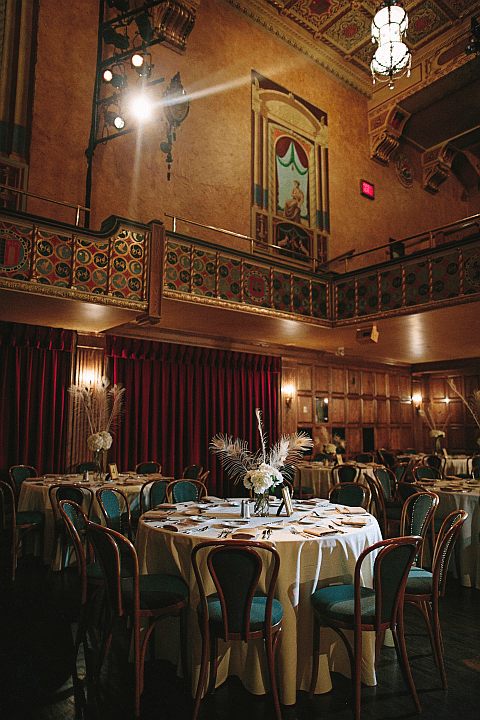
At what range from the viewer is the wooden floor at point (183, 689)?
2.50 metres

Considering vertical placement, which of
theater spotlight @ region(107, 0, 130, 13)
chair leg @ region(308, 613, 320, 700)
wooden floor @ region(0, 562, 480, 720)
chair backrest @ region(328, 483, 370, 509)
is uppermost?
theater spotlight @ region(107, 0, 130, 13)

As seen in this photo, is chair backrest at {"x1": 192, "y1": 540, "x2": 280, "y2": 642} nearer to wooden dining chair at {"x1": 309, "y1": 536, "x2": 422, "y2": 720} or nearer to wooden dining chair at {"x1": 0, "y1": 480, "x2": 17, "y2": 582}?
wooden dining chair at {"x1": 309, "y1": 536, "x2": 422, "y2": 720}

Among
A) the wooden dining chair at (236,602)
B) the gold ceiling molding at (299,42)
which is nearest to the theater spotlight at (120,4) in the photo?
the gold ceiling molding at (299,42)

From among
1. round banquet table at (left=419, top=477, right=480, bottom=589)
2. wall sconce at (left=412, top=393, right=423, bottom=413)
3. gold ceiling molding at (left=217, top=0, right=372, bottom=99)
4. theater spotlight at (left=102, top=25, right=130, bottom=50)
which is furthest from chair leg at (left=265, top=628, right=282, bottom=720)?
wall sconce at (left=412, top=393, right=423, bottom=413)

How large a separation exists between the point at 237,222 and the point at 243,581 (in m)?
8.02

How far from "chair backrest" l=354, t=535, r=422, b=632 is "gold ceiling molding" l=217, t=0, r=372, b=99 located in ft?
36.2

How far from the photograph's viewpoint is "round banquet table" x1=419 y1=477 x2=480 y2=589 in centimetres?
465

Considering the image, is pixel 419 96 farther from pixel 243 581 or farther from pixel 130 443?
pixel 243 581

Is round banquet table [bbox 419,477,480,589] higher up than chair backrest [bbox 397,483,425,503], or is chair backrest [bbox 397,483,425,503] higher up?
chair backrest [bbox 397,483,425,503]

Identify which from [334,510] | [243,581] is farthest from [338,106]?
[243,581]

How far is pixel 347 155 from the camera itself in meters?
11.7

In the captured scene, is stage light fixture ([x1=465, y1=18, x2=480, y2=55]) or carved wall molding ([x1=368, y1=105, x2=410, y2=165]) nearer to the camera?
stage light fixture ([x1=465, y1=18, x2=480, y2=55])

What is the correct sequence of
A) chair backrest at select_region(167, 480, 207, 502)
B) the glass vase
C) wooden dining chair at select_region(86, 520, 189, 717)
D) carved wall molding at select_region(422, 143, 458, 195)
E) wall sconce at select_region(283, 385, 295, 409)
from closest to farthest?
1. wooden dining chair at select_region(86, 520, 189, 717)
2. the glass vase
3. chair backrest at select_region(167, 480, 207, 502)
4. wall sconce at select_region(283, 385, 295, 409)
5. carved wall molding at select_region(422, 143, 458, 195)

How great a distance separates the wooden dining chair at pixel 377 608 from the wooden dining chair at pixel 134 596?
830mm
